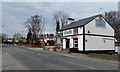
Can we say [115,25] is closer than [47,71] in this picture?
No

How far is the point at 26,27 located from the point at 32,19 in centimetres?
533

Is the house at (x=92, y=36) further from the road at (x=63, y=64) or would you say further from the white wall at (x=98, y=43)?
the road at (x=63, y=64)

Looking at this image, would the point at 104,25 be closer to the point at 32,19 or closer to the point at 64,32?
the point at 64,32

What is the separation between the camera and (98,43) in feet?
108

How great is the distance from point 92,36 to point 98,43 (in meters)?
2.06

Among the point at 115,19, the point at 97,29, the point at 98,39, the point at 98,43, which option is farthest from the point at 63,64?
the point at 115,19

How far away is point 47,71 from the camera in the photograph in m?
10.6

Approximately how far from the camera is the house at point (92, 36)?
31.7 meters

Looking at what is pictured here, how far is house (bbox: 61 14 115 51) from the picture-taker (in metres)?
31.7

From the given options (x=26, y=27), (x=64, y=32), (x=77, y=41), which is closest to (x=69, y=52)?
(x=77, y=41)

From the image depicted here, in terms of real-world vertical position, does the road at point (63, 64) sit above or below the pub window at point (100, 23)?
below

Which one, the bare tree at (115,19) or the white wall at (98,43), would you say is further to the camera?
the bare tree at (115,19)

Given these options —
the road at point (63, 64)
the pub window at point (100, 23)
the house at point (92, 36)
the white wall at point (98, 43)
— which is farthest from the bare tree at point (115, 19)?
the road at point (63, 64)

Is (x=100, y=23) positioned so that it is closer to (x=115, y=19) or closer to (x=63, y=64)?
(x=63, y=64)
